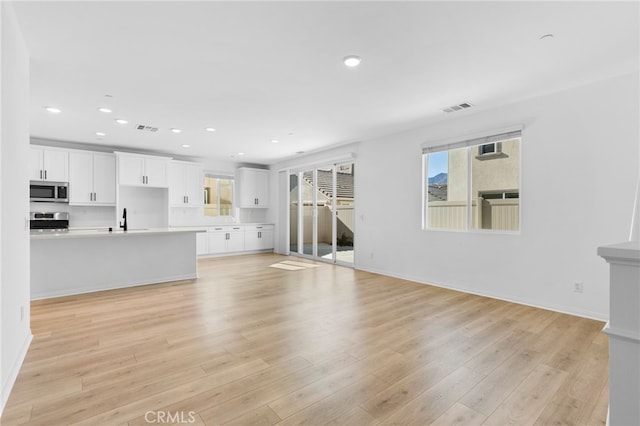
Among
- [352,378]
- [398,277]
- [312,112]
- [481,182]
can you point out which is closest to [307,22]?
[312,112]

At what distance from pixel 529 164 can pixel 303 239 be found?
541cm

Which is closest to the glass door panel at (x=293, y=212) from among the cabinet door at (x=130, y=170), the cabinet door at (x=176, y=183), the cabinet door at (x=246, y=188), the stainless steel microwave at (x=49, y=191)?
the cabinet door at (x=246, y=188)

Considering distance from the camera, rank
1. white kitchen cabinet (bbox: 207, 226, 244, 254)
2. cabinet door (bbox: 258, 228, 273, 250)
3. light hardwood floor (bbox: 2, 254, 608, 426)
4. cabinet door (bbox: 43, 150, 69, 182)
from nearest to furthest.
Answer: light hardwood floor (bbox: 2, 254, 608, 426) → cabinet door (bbox: 43, 150, 69, 182) → white kitchen cabinet (bbox: 207, 226, 244, 254) → cabinet door (bbox: 258, 228, 273, 250)

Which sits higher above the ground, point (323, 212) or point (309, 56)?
point (309, 56)

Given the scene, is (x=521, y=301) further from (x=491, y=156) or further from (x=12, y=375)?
(x=12, y=375)

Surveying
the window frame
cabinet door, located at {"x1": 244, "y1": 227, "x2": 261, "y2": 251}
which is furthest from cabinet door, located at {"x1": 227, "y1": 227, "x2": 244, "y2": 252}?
the window frame

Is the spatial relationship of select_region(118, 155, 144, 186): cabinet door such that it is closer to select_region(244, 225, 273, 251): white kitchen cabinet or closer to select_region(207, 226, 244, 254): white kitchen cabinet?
select_region(207, 226, 244, 254): white kitchen cabinet

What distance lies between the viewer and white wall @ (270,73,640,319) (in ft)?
11.0

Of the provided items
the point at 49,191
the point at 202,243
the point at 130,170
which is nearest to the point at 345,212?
the point at 202,243

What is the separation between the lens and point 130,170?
6.91m

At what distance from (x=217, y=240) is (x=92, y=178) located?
9.76 ft

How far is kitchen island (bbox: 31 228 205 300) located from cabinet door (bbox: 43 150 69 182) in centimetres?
194

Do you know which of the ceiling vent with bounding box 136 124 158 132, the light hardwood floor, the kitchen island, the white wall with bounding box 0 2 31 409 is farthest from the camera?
the ceiling vent with bounding box 136 124 158 132

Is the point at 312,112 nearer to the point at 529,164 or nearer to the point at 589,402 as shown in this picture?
the point at 529,164
